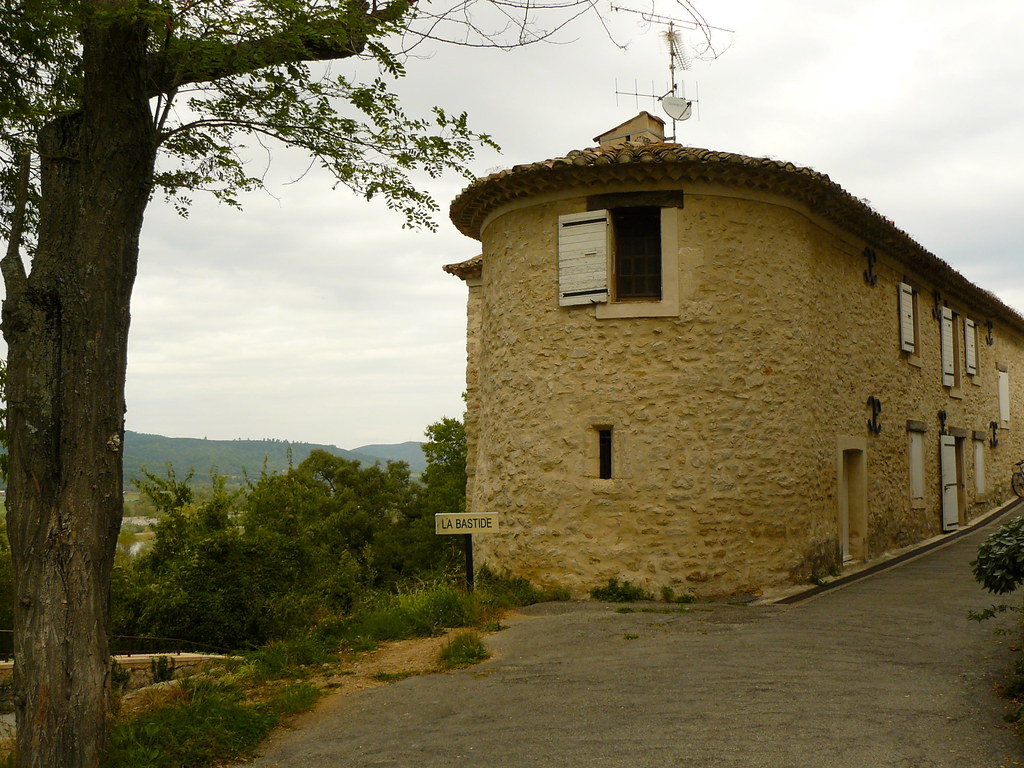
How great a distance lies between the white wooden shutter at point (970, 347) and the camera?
55.6ft

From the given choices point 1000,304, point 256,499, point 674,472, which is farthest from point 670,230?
point 1000,304

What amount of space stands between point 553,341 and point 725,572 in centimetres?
338

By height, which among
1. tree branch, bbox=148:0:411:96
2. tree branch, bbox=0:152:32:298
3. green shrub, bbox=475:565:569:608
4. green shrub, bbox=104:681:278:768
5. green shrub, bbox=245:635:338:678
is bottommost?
green shrub, bbox=245:635:338:678

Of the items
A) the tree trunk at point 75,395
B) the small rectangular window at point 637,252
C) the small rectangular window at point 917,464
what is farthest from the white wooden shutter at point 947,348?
the tree trunk at point 75,395

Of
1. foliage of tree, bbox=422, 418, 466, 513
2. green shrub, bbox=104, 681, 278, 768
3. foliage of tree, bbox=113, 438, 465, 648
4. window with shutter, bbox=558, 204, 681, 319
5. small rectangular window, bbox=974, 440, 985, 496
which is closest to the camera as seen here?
green shrub, bbox=104, 681, 278, 768

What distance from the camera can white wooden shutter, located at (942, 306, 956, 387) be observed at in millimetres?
15672

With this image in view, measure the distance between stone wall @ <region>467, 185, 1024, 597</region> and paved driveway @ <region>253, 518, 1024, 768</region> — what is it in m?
1.29

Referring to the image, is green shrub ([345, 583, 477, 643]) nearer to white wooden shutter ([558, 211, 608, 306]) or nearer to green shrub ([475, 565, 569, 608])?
green shrub ([475, 565, 569, 608])

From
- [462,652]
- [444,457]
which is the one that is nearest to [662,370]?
[462,652]

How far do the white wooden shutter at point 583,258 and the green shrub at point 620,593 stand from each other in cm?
332

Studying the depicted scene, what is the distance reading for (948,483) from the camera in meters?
15.5

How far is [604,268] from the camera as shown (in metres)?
10.1

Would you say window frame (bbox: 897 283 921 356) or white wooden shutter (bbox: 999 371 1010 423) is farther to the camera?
white wooden shutter (bbox: 999 371 1010 423)

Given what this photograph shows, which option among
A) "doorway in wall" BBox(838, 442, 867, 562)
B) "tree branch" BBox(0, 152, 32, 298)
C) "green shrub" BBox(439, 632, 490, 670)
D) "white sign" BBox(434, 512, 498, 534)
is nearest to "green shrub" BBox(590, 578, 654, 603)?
"white sign" BBox(434, 512, 498, 534)
